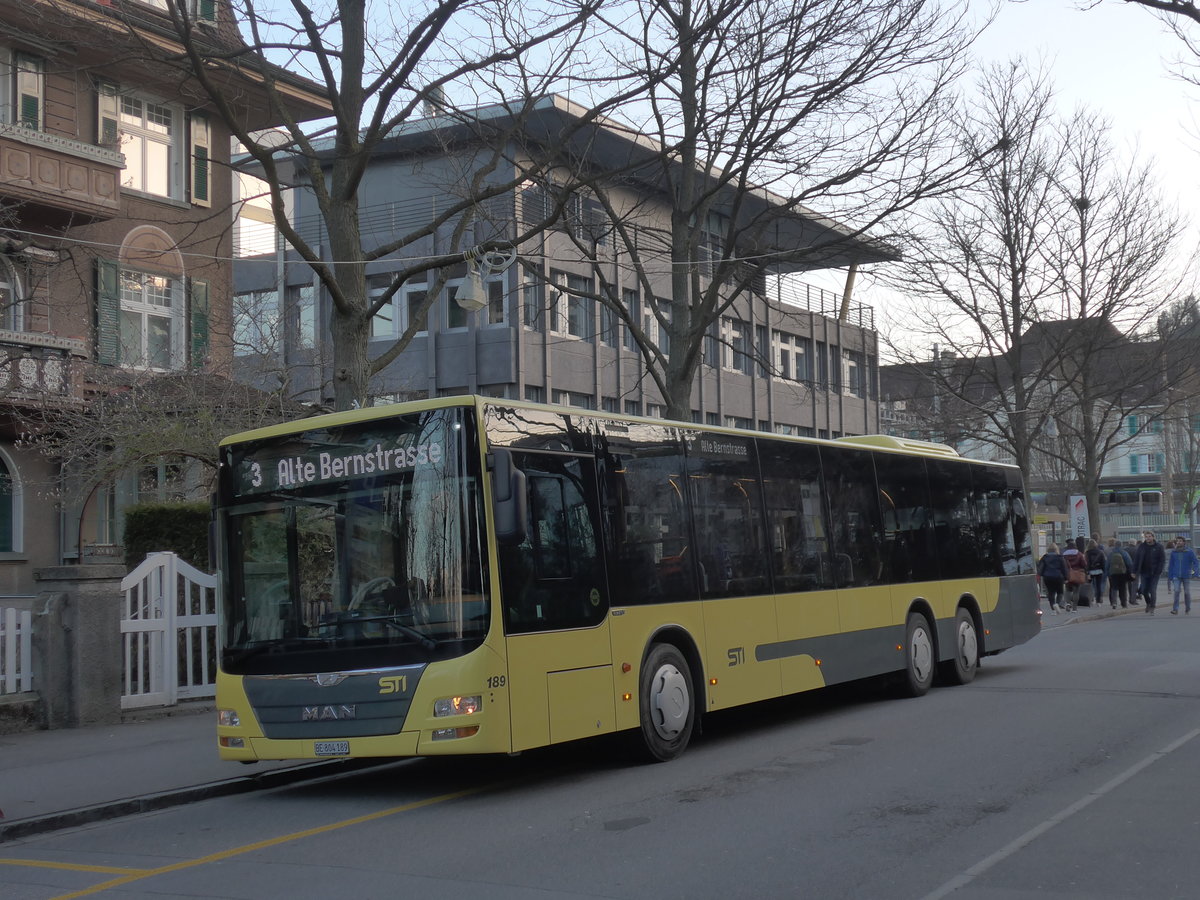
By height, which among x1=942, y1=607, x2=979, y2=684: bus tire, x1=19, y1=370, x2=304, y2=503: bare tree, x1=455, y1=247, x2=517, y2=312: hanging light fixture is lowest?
x1=942, y1=607, x2=979, y2=684: bus tire

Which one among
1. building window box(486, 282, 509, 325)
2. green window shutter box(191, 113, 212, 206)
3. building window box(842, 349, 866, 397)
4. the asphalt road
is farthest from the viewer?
building window box(842, 349, 866, 397)

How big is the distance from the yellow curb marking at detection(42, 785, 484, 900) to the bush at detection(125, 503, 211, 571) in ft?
26.1

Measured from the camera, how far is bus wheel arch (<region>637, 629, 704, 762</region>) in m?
10.4

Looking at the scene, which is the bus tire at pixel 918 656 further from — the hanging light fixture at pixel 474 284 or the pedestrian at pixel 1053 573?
the pedestrian at pixel 1053 573

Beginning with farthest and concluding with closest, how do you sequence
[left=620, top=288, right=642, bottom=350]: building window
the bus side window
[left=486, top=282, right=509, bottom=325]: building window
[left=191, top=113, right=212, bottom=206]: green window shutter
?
[left=620, top=288, right=642, bottom=350]: building window, [left=486, top=282, right=509, bottom=325]: building window, [left=191, top=113, right=212, bottom=206]: green window shutter, the bus side window

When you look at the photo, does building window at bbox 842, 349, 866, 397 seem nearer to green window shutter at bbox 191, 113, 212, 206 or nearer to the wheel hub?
green window shutter at bbox 191, 113, 212, 206

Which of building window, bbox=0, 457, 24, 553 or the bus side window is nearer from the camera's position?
the bus side window

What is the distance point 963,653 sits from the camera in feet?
53.5

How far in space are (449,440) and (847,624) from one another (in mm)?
6031

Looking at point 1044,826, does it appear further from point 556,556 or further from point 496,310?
point 496,310

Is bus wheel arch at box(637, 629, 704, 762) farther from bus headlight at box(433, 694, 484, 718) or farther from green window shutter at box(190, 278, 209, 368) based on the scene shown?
green window shutter at box(190, 278, 209, 368)

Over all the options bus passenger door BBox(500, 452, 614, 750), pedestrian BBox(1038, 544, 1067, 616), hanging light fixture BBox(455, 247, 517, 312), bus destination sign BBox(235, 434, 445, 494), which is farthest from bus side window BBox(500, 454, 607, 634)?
pedestrian BBox(1038, 544, 1067, 616)

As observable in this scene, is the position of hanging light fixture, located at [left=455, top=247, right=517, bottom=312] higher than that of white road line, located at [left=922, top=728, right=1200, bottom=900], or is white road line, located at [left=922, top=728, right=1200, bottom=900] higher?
hanging light fixture, located at [left=455, top=247, right=517, bottom=312]

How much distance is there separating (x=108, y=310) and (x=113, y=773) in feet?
49.4
